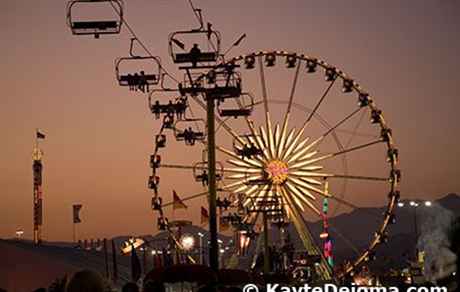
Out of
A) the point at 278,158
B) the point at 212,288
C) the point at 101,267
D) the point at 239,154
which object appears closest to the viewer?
the point at 212,288

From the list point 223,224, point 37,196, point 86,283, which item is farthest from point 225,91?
point 37,196

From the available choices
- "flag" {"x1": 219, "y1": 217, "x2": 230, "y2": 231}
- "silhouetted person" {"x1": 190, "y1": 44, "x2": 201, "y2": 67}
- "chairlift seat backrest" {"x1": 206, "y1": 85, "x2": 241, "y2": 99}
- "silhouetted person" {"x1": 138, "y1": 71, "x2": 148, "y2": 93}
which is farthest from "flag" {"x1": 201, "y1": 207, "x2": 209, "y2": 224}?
"silhouetted person" {"x1": 190, "y1": 44, "x2": 201, "y2": 67}

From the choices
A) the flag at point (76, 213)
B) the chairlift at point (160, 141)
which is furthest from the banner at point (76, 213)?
the chairlift at point (160, 141)

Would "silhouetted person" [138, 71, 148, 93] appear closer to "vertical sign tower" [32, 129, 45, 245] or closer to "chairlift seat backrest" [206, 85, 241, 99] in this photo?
"chairlift seat backrest" [206, 85, 241, 99]

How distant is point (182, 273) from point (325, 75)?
3222 centimetres

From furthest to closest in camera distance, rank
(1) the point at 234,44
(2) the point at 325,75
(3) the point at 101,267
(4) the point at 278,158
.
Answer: (3) the point at 101,267 < (2) the point at 325,75 < (4) the point at 278,158 < (1) the point at 234,44

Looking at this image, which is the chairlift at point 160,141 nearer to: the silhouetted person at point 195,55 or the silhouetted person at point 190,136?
the silhouetted person at point 190,136

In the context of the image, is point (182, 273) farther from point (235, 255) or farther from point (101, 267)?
point (101, 267)

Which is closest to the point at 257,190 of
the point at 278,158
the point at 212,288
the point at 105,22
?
the point at 278,158

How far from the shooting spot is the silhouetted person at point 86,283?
32.7 ft

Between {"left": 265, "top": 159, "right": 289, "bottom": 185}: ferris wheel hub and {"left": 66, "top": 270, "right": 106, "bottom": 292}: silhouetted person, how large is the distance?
135 ft

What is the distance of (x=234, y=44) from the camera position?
33.4 meters

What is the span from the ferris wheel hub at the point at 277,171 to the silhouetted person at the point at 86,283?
1618 inches

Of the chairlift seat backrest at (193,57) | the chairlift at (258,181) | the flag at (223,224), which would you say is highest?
the chairlift seat backrest at (193,57)
